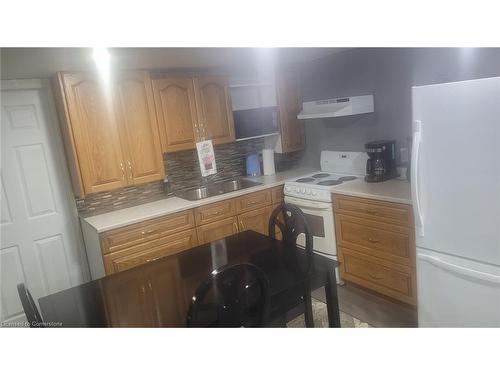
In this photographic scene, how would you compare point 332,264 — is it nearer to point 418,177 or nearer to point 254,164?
point 418,177

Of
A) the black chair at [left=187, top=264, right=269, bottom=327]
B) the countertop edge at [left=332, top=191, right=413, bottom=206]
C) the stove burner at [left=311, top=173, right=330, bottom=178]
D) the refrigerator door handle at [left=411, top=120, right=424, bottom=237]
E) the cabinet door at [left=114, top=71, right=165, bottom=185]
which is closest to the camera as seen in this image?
the black chair at [left=187, top=264, right=269, bottom=327]

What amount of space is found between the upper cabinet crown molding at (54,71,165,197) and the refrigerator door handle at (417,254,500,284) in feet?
5.61

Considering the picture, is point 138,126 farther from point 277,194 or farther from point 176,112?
point 277,194

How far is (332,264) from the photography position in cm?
141

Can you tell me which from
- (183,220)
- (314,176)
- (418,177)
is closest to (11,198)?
(183,220)

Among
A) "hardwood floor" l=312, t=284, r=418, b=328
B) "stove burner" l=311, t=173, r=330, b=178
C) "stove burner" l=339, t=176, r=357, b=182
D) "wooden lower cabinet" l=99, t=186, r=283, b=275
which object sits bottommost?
"hardwood floor" l=312, t=284, r=418, b=328

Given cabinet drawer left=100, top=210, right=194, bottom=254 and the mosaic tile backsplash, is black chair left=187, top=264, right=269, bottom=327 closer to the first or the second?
cabinet drawer left=100, top=210, right=194, bottom=254

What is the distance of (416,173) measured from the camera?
5.36 ft

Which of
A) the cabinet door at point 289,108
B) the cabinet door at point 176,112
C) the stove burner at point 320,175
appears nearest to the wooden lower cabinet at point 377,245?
the stove burner at point 320,175

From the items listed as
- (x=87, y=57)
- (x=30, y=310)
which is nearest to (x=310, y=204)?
(x=87, y=57)

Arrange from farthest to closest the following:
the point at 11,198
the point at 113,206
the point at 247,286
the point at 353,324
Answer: the point at 113,206 → the point at 11,198 → the point at 353,324 → the point at 247,286

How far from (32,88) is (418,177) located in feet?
7.27

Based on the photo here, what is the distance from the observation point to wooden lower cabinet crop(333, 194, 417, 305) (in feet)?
6.52

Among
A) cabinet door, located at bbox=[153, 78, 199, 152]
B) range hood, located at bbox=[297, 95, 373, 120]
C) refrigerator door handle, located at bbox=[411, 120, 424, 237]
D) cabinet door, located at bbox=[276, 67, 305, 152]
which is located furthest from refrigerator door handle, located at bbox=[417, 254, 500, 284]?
cabinet door, located at bbox=[153, 78, 199, 152]
